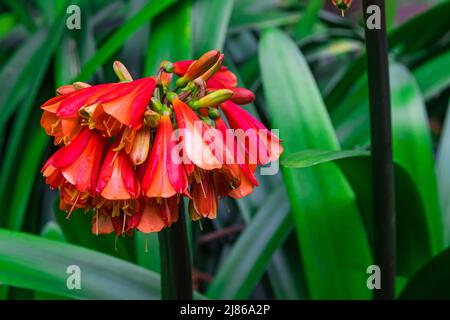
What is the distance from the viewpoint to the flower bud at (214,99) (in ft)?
1.99

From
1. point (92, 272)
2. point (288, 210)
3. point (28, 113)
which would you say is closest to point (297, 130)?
point (288, 210)

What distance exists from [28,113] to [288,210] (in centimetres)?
51

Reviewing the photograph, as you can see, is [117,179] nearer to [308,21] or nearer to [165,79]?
[165,79]

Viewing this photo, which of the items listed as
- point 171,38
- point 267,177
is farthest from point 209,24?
point 267,177

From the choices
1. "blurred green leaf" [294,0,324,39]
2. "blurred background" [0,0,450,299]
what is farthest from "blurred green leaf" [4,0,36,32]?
"blurred green leaf" [294,0,324,39]

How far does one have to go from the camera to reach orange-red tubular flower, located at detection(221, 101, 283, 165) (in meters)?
0.62

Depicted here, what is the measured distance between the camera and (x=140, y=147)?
58 centimetres

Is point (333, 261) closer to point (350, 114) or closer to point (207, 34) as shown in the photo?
point (350, 114)

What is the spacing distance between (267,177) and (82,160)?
68 centimetres

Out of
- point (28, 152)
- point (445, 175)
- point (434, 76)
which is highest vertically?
point (434, 76)

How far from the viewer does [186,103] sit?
2.09ft

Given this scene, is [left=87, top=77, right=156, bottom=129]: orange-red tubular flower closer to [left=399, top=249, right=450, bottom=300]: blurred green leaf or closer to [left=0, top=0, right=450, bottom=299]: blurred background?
[left=0, top=0, right=450, bottom=299]: blurred background

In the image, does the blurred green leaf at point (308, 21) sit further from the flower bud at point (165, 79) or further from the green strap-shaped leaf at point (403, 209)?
the flower bud at point (165, 79)

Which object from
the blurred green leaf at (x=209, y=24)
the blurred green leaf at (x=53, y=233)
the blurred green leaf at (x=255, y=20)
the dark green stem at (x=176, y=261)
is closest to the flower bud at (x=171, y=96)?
the dark green stem at (x=176, y=261)
